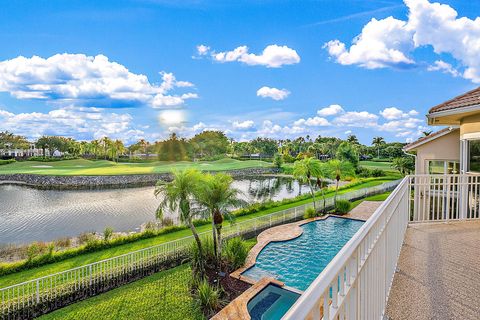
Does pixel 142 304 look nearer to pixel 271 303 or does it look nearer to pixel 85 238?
pixel 271 303

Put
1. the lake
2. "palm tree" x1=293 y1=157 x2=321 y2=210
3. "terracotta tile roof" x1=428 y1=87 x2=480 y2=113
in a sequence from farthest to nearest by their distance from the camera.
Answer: "palm tree" x1=293 y1=157 x2=321 y2=210, the lake, "terracotta tile roof" x1=428 y1=87 x2=480 y2=113

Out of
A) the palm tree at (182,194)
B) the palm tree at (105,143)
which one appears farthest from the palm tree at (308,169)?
the palm tree at (105,143)

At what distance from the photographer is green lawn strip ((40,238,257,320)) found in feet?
23.1

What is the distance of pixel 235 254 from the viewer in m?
9.91

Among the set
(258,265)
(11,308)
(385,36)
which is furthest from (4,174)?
(385,36)

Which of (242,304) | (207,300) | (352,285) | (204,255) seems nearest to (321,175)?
(204,255)

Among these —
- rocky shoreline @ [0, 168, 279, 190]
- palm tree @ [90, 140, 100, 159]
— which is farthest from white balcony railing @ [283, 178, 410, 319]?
palm tree @ [90, 140, 100, 159]

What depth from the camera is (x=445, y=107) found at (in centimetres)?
577

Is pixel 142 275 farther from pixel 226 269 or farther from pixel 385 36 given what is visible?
pixel 385 36

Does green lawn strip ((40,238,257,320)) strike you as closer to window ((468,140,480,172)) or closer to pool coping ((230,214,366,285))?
pool coping ((230,214,366,285))

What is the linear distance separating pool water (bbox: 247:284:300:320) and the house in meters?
5.65

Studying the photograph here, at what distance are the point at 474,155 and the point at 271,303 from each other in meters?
6.35

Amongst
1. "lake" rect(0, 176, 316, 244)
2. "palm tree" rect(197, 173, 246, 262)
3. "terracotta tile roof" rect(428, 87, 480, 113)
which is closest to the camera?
"terracotta tile roof" rect(428, 87, 480, 113)

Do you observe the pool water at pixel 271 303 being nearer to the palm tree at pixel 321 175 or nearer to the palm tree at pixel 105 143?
the palm tree at pixel 321 175
